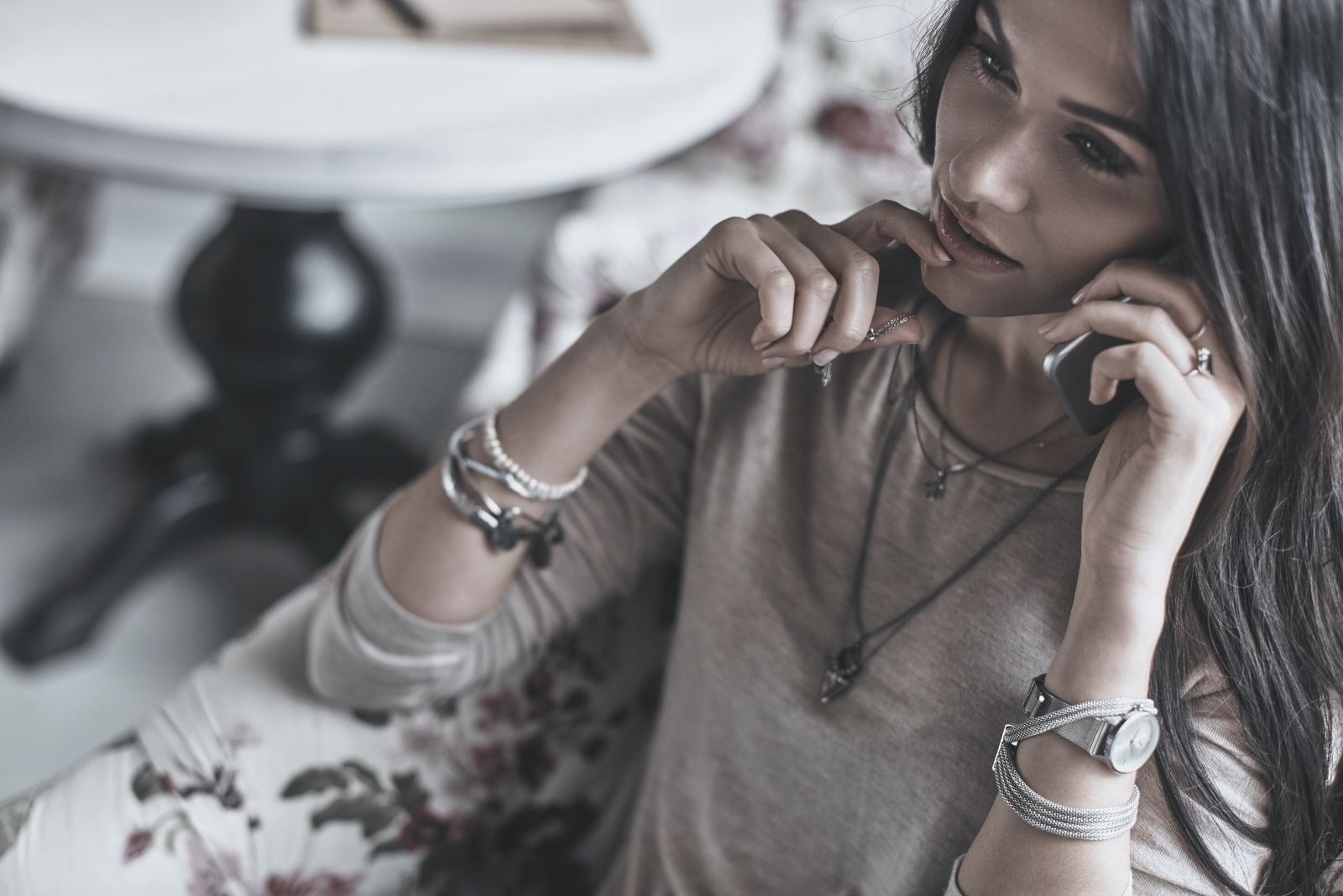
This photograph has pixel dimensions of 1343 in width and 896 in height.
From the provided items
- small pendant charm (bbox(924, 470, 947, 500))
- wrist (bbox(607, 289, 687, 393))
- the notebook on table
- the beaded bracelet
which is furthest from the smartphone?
the notebook on table

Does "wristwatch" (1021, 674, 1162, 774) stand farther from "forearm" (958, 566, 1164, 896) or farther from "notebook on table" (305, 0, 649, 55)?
"notebook on table" (305, 0, 649, 55)

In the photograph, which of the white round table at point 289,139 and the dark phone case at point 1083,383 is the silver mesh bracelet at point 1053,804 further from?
the white round table at point 289,139

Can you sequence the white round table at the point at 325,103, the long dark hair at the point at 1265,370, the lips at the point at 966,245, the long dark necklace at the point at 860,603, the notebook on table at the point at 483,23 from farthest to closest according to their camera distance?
the notebook on table at the point at 483,23
the white round table at the point at 325,103
the long dark necklace at the point at 860,603
the lips at the point at 966,245
the long dark hair at the point at 1265,370

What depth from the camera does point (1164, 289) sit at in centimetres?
55

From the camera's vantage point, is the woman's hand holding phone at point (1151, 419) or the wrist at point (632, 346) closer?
the woman's hand holding phone at point (1151, 419)

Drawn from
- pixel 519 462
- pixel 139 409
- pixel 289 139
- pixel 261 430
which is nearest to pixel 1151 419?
pixel 519 462

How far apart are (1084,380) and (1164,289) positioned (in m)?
0.07

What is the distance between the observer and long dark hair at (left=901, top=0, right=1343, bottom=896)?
500mm

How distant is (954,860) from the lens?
707 millimetres

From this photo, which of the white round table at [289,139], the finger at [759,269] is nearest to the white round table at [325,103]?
the white round table at [289,139]

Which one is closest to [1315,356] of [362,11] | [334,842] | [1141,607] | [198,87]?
[1141,607]

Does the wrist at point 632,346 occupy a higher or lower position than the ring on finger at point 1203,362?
higher

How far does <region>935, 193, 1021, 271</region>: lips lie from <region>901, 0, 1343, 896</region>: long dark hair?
81mm

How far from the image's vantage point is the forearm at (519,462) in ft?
2.44
